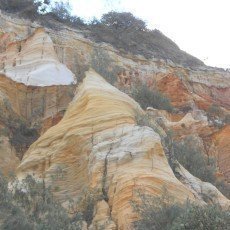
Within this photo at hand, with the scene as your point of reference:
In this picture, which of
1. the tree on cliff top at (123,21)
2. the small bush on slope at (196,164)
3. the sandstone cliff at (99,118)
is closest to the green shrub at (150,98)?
the sandstone cliff at (99,118)

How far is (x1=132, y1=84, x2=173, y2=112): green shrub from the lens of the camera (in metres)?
22.5

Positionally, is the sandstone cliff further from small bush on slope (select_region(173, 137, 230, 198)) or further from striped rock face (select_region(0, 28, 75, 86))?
small bush on slope (select_region(173, 137, 230, 198))

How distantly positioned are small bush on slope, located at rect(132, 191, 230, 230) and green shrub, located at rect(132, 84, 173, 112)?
35.4 ft

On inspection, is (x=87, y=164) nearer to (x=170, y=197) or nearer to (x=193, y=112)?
(x=170, y=197)

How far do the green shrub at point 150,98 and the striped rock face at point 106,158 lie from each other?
20.5 ft

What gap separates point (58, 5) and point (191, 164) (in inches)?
739

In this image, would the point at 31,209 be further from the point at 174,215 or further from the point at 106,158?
the point at 174,215

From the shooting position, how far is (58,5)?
34.4 meters

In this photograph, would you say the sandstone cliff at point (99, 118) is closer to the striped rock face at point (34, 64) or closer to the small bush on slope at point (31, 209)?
the striped rock face at point (34, 64)

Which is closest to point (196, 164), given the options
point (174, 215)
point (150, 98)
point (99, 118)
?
point (99, 118)

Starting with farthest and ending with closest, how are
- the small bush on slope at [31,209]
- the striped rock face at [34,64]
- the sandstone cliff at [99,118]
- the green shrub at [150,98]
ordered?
the green shrub at [150,98]
the striped rock face at [34,64]
the sandstone cliff at [99,118]
the small bush on slope at [31,209]

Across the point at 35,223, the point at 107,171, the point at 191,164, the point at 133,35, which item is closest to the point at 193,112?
the point at 191,164

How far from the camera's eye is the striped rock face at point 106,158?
12.1 m

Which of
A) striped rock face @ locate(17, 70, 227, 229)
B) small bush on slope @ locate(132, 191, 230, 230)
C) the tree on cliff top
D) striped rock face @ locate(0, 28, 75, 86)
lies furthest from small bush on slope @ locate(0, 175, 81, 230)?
the tree on cliff top
